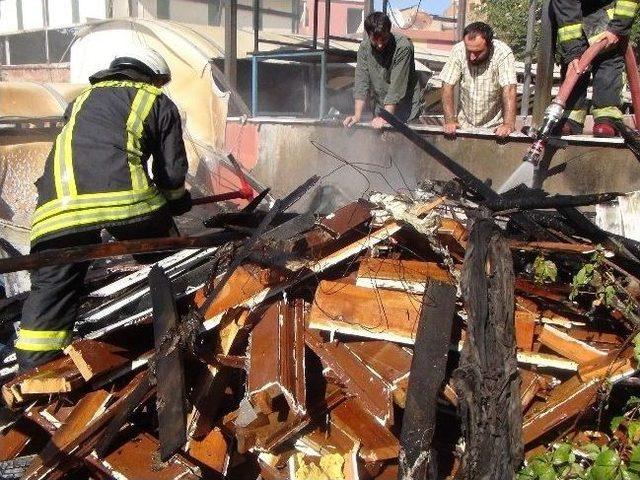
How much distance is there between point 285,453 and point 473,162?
3779mm

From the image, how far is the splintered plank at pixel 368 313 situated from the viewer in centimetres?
306

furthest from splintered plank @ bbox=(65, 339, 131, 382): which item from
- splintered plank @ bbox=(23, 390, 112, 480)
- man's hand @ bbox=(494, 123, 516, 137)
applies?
man's hand @ bbox=(494, 123, 516, 137)

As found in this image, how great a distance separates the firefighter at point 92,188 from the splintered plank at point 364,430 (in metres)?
1.54

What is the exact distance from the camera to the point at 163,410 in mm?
2811

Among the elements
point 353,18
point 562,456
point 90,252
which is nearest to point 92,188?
point 90,252

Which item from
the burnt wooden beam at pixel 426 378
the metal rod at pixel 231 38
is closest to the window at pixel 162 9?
the metal rod at pixel 231 38

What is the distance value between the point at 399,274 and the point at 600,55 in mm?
3171

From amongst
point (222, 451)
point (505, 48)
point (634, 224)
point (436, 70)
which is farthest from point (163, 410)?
point (436, 70)

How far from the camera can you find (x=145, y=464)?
3047 millimetres

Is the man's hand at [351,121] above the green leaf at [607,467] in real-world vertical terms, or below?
above

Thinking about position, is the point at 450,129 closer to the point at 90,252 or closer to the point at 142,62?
the point at 142,62

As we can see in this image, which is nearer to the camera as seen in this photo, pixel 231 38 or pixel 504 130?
pixel 504 130

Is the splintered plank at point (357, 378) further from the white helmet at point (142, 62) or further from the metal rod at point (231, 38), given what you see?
the metal rod at point (231, 38)

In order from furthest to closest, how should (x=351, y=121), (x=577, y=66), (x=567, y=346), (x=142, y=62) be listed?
(x=351, y=121) < (x=577, y=66) < (x=142, y=62) < (x=567, y=346)
